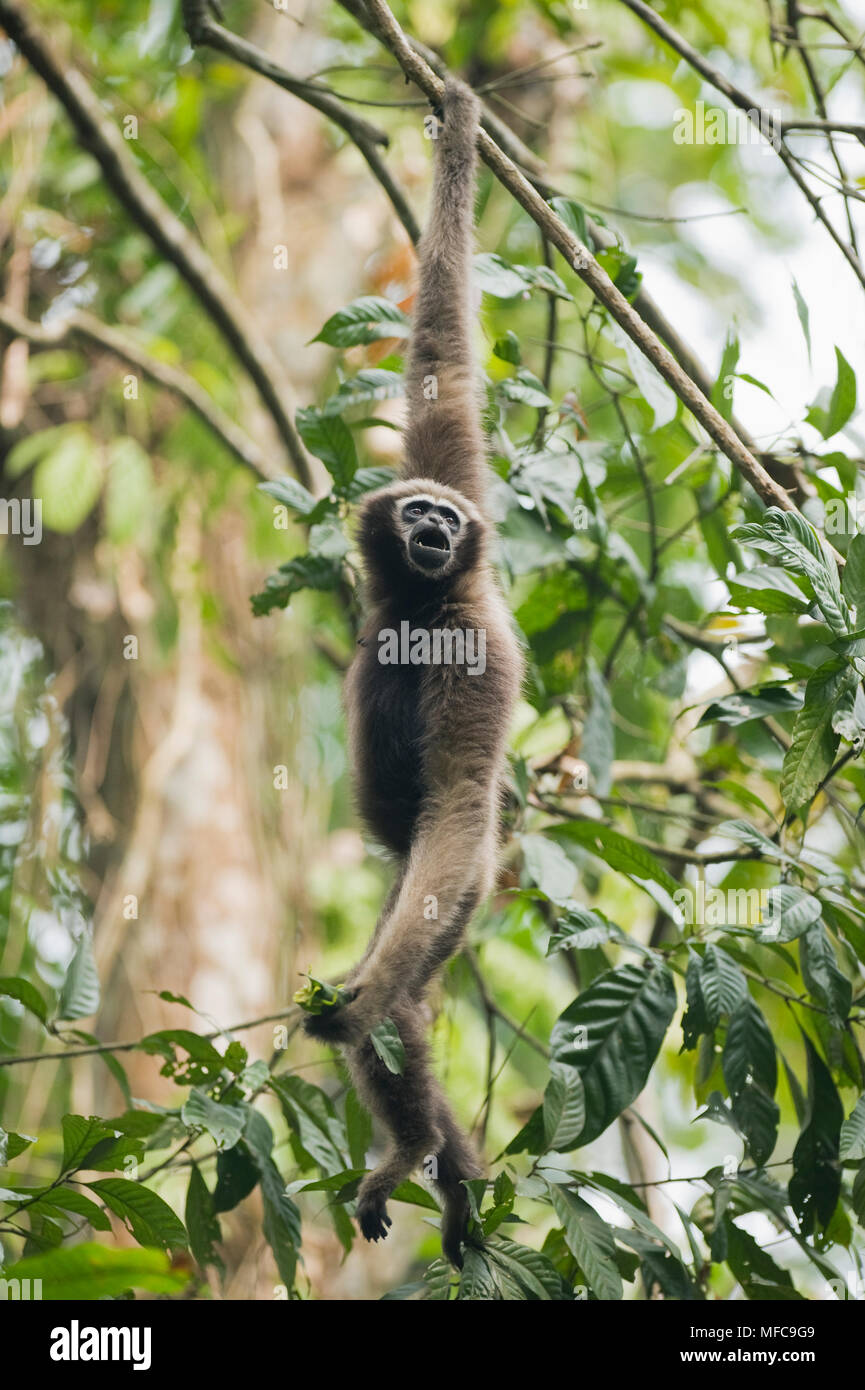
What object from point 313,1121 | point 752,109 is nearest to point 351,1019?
point 313,1121

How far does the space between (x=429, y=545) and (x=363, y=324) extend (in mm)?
924

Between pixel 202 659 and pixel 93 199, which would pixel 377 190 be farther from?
pixel 202 659

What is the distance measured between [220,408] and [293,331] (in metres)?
1.72

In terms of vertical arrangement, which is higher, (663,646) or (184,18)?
(184,18)

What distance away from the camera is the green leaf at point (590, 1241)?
336 cm

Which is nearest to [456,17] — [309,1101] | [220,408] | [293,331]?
[293,331]

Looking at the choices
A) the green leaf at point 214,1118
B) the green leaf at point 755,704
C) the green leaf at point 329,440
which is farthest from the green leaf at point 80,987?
the green leaf at point 755,704

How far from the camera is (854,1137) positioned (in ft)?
11.1

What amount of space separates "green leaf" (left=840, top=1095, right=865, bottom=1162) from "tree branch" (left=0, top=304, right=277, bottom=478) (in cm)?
446

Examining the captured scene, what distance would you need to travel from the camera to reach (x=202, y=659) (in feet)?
27.4

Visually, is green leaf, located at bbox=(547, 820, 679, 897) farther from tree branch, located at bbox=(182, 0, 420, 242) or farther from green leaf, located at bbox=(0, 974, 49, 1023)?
tree branch, located at bbox=(182, 0, 420, 242)

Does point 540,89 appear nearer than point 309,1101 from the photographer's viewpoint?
No

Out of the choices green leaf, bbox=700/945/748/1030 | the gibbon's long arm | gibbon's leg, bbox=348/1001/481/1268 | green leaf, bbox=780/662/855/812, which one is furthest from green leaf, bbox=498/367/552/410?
gibbon's leg, bbox=348/1001/481/1268

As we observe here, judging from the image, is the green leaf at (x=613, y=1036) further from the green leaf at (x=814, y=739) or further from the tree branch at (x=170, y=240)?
the tree branch at (x=170, y=240)
